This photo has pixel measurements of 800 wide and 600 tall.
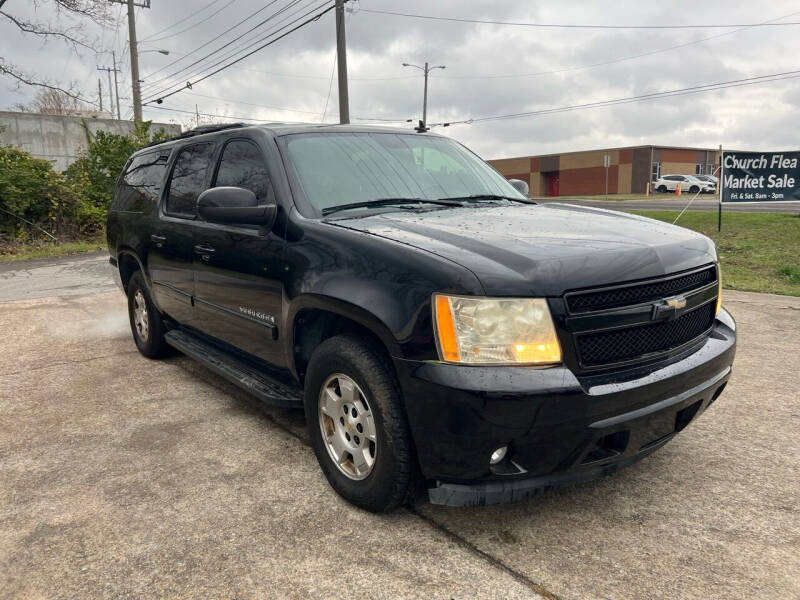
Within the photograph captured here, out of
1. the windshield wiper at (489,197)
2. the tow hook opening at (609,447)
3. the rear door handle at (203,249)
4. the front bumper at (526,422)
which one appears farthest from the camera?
the rear door handle at (203,249)

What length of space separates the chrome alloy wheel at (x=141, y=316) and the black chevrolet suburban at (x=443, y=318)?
1688 millimetres

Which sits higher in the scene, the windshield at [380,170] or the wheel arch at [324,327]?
the windshield at [380,170]

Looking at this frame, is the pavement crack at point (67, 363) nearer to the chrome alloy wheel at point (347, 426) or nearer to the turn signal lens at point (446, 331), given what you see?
the chrome alloy wheel at point (347, 426)

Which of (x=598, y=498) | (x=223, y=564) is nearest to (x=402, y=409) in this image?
(x=223, y=564)

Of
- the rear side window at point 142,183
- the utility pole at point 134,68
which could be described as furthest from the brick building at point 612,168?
the rear side window at point 142,183

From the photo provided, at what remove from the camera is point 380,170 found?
3.56 meters

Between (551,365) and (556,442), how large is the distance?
28 centimetres

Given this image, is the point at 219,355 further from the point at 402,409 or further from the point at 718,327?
the point at 718,327

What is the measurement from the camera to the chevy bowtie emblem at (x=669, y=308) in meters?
2.49

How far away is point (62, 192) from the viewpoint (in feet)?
50.4

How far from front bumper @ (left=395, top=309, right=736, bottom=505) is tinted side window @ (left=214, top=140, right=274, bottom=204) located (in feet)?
5.13

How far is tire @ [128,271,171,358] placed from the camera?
16.9 feet

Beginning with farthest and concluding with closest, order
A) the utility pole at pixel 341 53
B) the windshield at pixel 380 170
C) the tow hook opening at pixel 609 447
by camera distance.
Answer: the utility pole at pixel 341 53 < the windshield at pixel 380 170 < the tow hook opening at pixel 609 447

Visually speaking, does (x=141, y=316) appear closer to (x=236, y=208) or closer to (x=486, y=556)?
(x=236, y=208)
